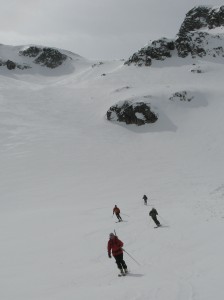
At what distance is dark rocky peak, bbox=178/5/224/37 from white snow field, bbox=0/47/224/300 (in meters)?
28.3

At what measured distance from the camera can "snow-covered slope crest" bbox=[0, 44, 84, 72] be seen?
10850cm

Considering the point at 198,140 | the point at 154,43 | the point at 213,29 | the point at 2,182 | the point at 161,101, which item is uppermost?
the point at 213,29

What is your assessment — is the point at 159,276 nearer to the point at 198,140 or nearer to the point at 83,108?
the point at 198,140

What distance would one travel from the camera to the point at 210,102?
192 feet

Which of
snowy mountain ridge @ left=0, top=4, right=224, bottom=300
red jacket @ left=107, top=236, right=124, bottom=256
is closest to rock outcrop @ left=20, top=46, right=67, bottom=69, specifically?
snowy mountain ridge @ left=0, top=4, right=224, bottom=300

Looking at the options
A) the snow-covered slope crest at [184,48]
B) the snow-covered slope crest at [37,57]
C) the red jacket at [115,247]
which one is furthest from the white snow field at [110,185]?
the snow-covered slope crest at [37,57]

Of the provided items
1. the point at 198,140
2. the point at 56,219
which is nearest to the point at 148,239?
the point at 56,219

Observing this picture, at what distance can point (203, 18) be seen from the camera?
108 m

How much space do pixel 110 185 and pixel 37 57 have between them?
87.4m

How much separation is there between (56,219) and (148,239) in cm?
1036

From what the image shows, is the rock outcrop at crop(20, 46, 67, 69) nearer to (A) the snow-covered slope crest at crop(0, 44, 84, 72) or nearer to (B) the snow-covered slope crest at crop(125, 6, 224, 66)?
(A) the snow-covered slope crest at crop(0, 44, 84, 72)

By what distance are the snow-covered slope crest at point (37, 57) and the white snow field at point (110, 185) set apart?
20626 mm

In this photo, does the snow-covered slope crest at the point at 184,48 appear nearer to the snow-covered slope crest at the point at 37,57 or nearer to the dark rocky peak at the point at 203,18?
the dark rocky peak at the point at 203,18

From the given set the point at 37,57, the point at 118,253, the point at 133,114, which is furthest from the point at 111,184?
the point at 37,57
